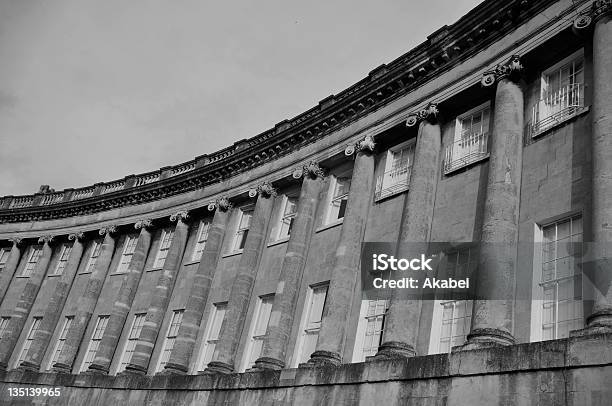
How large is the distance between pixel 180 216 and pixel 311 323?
11.0m

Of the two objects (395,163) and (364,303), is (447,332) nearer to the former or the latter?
(364,303)

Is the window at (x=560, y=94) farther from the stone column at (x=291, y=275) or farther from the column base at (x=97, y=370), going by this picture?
the column base at (x=97, y=370)

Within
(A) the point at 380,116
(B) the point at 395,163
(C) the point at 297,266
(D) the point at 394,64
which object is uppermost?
(D) the point at 394,64

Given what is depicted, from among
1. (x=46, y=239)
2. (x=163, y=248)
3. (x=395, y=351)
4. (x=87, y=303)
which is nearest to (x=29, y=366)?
(x=87, y=303)

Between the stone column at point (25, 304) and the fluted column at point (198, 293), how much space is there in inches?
473

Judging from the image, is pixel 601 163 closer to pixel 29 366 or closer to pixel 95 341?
pixel 95 341

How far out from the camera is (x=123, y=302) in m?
25.5

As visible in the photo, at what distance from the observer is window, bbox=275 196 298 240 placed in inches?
854

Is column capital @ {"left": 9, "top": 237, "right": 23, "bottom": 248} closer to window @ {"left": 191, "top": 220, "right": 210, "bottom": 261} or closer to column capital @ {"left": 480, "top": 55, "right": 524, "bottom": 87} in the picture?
window @ {"left": 191, "top": 220, "right": 210, "bottom": 261}

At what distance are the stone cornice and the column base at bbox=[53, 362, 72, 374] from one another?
852cm

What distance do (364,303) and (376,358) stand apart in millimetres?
3116

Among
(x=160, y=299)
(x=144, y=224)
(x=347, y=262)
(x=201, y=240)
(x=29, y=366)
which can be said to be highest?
(x=144, y=224)

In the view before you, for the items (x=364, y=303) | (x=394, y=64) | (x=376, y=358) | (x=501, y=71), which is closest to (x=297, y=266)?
(x=364, y=303)

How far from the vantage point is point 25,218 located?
33688 millimetres
